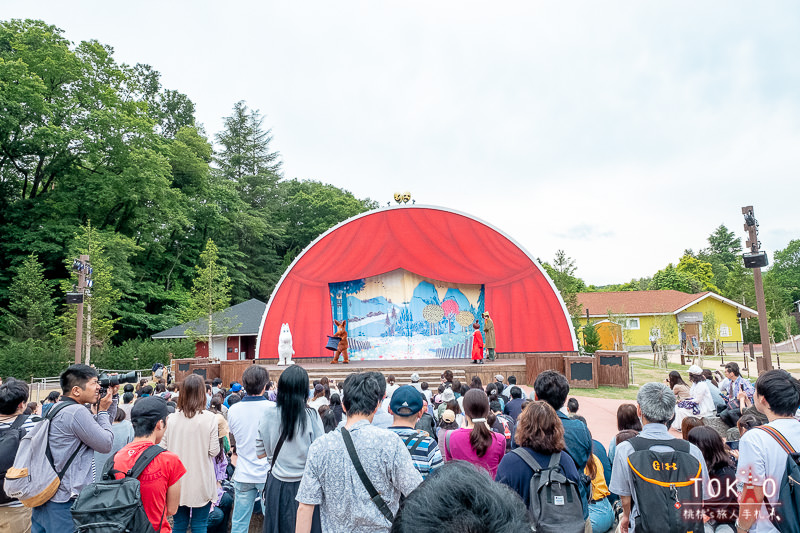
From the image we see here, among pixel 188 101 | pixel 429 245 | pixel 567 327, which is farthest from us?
pixel 188 101

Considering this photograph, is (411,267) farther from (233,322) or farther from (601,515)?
(601,515)

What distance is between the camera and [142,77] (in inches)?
1387

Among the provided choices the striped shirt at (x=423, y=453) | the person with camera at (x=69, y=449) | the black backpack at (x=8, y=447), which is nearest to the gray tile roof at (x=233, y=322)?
the black backpack at (x=8, y=447)

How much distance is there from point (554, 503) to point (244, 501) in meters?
2.41

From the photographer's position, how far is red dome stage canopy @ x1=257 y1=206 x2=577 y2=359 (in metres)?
18.0

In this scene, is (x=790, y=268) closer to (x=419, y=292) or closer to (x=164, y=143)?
(x=419, y=292)

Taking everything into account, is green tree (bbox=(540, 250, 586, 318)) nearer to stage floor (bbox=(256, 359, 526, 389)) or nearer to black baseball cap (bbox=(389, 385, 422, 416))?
stage floor (bbox=(256, 359, 526, 389))

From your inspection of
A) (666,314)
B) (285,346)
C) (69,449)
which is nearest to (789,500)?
(69,449)

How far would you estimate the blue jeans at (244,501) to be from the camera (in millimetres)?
3574

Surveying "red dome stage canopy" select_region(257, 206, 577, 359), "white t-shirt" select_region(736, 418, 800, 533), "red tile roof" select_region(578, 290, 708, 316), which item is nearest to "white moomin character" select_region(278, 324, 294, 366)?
"red dome stage canopy" select_region(257, 206, 577, 359)

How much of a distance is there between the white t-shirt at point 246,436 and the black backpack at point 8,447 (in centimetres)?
138

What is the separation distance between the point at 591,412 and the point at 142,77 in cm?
3795

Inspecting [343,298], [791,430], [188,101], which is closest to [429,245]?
[343,298]

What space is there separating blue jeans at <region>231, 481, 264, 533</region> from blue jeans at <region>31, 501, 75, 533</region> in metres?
1.04
